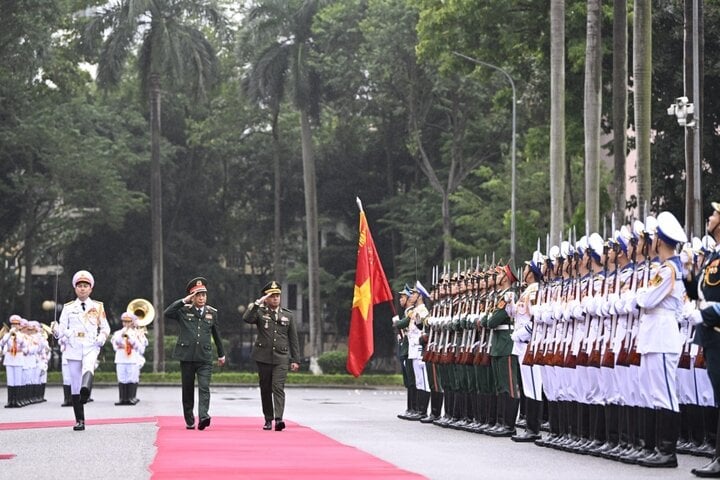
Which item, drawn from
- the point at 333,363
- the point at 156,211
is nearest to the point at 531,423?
the point at 333,363

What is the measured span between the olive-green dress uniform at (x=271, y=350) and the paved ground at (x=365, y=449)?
101cm

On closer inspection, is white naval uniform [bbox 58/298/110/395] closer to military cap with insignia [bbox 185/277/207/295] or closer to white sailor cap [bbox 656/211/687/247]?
military cap with insignia [bbox 185/277/207/295]

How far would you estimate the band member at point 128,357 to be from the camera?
3431cm

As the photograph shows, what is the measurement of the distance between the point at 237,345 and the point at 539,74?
33815 millimetres

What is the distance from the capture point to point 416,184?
73125 millimetres

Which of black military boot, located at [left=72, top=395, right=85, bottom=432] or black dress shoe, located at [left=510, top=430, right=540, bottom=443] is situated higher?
black military boot, located at [left=72, top=395, right=85, bottom=432]

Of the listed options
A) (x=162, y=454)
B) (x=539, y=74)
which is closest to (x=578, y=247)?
(x=162, y=454)

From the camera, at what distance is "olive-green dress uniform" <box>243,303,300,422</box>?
22453 mm

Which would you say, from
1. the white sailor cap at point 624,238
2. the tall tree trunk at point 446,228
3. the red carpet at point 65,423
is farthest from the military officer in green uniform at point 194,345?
the tall tree trunk at point 446,228

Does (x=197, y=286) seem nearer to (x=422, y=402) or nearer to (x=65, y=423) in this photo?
(x=65, y=423)

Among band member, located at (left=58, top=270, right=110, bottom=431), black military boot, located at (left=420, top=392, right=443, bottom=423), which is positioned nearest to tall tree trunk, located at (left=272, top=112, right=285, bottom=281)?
black military boot, located at (left=420, top=392, right=443, bottom=423)

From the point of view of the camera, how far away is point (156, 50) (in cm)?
5925

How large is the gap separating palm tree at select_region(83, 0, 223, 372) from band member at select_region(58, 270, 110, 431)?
121 feet

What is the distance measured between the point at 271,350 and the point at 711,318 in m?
9.63
